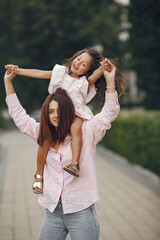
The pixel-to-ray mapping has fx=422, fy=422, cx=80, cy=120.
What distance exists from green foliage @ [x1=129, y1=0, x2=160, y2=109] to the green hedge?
1670 millimetres

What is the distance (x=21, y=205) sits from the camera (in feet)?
22.6

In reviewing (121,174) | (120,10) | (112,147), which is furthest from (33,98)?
(121,174)

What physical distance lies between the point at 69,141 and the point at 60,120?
174mm

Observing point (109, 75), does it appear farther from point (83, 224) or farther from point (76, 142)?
point (83, 224)

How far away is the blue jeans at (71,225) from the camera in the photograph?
274cm

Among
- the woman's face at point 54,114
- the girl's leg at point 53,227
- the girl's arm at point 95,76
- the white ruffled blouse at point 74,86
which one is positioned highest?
the girl's arm at point 95,76

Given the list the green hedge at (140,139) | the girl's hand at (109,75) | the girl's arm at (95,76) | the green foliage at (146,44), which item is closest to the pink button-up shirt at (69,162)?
the girl's hand at (109,75)

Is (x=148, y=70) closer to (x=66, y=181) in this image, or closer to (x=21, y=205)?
(x=21, y=205)

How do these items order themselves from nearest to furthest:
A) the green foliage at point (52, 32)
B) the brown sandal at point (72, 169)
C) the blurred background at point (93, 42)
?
the brown sandal at point (72, 169) < the blurred background at point (93, 42) < the green foliage at point (52, 32)

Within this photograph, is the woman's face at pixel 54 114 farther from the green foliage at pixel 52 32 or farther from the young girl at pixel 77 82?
the green foliage at pixel 52 32

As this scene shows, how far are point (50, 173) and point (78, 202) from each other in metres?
0.29

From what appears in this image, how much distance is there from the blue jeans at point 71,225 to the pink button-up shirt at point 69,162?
55 mm

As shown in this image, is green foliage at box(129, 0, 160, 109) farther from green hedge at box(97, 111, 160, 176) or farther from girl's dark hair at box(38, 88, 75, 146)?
girl's dark hair at box(38, 88, 75, 146)

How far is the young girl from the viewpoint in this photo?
2.86 m
